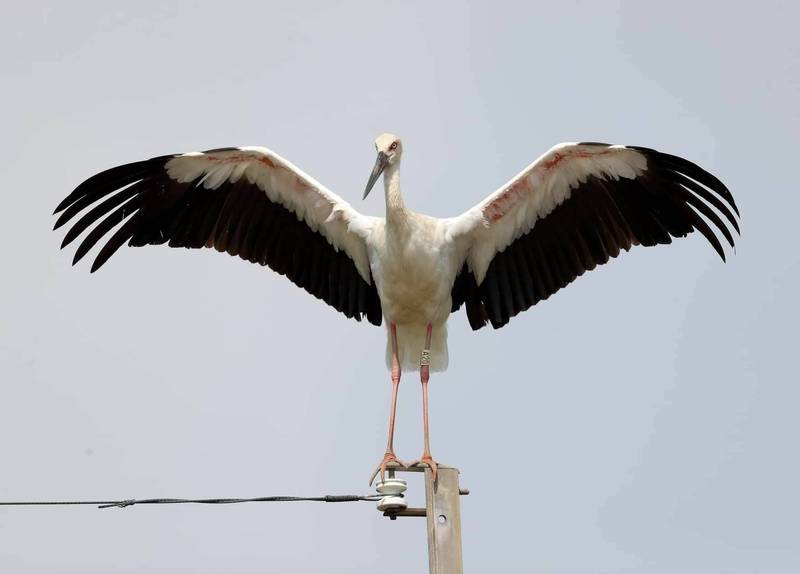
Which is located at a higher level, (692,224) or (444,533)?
(692,224)

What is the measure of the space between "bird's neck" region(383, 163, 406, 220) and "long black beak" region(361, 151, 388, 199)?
9 cm

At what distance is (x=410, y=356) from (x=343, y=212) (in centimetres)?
141

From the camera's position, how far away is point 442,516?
8.00m

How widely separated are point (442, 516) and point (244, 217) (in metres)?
5.04

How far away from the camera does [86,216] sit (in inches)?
467

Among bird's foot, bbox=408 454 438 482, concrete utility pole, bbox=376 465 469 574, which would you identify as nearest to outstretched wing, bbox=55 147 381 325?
bird's foot, bbox=408 454 438 482

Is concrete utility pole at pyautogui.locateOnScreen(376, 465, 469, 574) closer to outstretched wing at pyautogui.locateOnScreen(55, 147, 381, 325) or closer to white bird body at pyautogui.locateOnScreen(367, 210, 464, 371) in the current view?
white bird body at pyautogui.locateOnScreen(367, 210, 464, 371)

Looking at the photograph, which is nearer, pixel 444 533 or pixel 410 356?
pixel 444 533

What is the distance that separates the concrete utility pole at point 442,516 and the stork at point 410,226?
108 inches

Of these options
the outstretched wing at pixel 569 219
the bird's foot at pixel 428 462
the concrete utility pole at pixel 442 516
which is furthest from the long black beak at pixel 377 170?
the concrete utility pole at pixel 442 516

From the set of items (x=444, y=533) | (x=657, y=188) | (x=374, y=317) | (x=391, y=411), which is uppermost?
(x=657, y=188)

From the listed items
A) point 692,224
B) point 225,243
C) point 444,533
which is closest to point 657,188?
point 692,224

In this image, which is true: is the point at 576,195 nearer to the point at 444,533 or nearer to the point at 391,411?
the point at 391,411

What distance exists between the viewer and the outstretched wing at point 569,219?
11484mm
